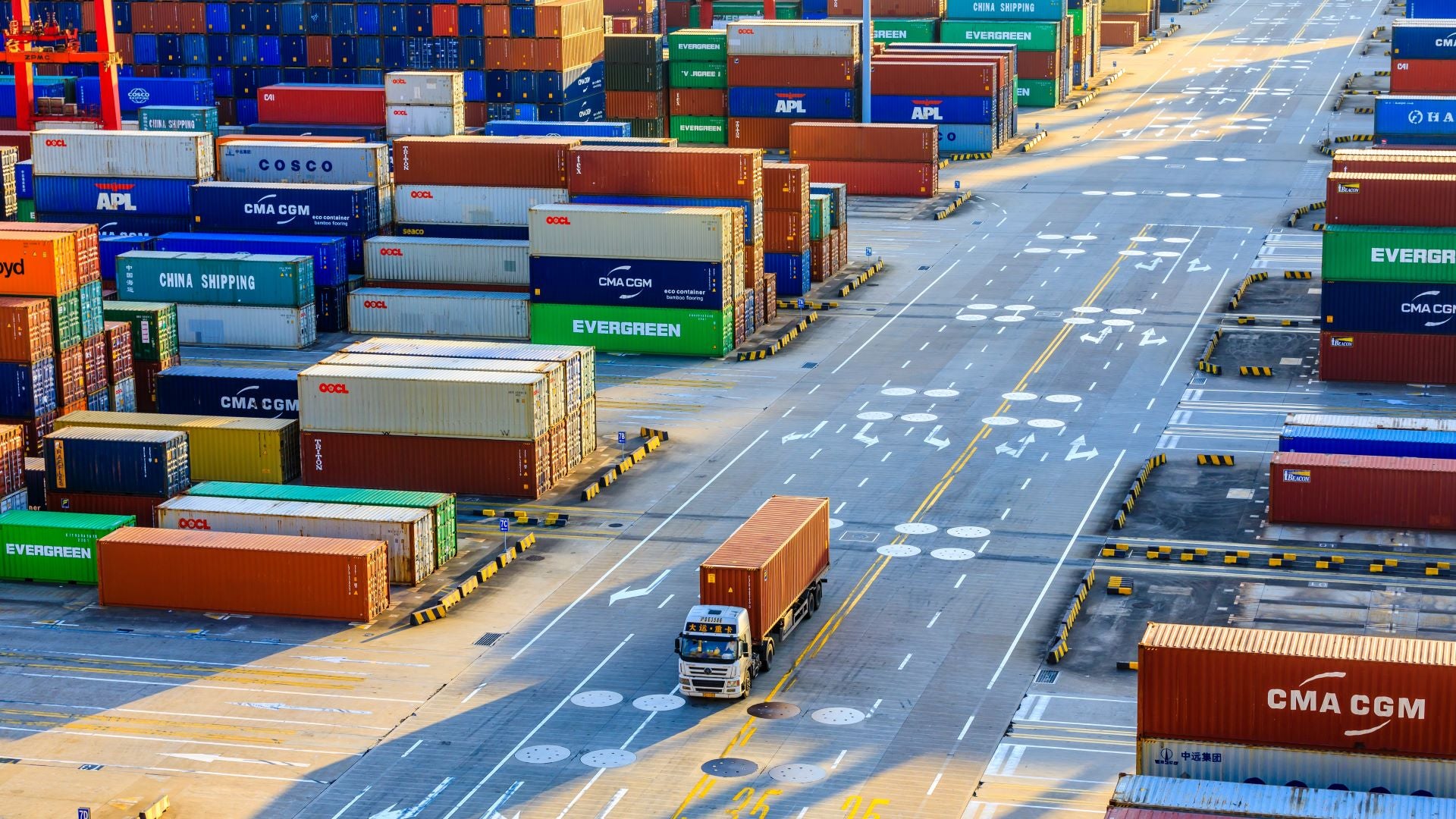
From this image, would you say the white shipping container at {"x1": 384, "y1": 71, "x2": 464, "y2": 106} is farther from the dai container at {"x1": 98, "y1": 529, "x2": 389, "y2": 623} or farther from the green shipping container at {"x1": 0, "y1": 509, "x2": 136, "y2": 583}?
the dai container at {"x1": 98, "y1": 529, "x2": 389, "y2": 623}

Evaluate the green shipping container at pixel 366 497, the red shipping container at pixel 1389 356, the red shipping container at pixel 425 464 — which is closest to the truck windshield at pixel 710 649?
the green shipping container at pixel 366 497

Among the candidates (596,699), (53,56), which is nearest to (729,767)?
(596,699)

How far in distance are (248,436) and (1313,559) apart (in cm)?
4529

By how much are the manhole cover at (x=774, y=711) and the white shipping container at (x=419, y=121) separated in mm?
92780

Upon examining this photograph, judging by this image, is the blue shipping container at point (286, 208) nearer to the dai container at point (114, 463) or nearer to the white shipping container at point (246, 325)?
the white shipping container at point (246, 325)

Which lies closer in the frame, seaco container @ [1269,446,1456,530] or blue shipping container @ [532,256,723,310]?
seaco container @ [1269,446,1456,530]

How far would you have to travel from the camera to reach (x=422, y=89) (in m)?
157

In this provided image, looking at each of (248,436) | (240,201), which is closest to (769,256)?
(240,201)

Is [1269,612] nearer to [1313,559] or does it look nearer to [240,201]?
[1313,559]

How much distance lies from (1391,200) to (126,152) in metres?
73.4

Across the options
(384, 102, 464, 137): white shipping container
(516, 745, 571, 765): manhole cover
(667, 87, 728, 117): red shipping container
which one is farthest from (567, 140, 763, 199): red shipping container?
(667, 87, 728, 117): red shipping container

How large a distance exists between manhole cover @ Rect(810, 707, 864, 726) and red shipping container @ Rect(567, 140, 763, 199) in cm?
5618

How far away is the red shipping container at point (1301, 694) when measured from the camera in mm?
58750

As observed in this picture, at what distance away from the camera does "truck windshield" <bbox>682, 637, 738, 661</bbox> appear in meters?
72.0
